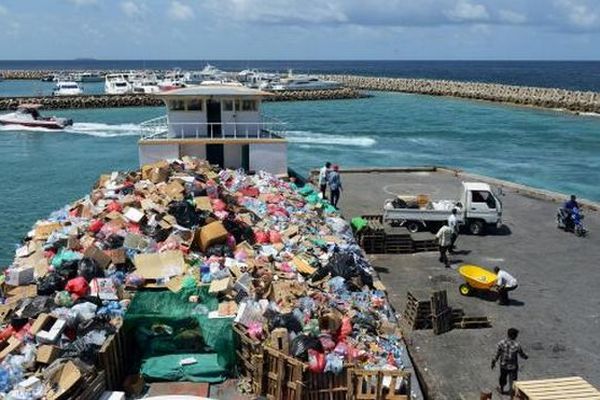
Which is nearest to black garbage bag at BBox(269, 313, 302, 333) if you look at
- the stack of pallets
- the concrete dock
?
the concrete dock

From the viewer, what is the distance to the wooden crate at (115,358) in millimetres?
9531

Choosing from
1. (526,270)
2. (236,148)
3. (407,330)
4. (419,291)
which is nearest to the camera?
(407,330)

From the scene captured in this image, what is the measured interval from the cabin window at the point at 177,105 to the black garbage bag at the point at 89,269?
12879 millimetres

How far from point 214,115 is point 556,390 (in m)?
18.4

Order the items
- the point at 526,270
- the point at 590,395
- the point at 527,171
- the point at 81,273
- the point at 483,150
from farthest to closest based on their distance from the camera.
→ 1. the point at 483,150
2. the point at 527,171
3. the point at 526,270
4. the point at 81,273
5. the point at 590,395

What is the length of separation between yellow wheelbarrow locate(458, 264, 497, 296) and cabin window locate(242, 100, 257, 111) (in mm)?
12793

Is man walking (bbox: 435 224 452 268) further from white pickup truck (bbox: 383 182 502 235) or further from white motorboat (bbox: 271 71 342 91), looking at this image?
white motorboat (bbox: 271 71 342 91)

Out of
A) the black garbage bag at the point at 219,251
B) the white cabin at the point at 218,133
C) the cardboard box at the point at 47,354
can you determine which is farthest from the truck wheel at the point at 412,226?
the cardboard box at the point at 47,354

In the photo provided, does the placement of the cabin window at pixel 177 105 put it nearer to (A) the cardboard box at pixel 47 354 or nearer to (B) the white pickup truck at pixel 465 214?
(B) the white pickup truck at pixel 465 214

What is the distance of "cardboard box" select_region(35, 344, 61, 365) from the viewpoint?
31.5 feet

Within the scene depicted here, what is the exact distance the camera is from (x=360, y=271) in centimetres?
1377

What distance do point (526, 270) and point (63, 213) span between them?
1413 centimetres

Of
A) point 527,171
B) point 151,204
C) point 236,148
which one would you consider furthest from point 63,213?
point 527,171

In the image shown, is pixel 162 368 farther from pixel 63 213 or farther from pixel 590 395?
pixel 63 213
